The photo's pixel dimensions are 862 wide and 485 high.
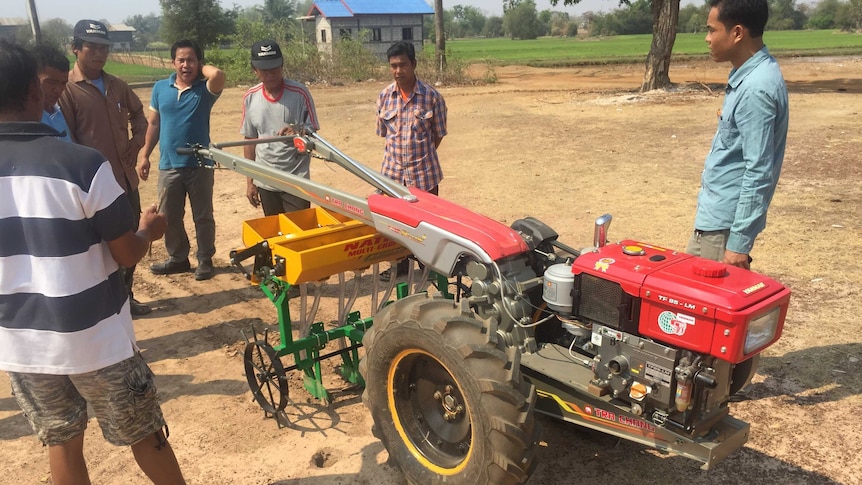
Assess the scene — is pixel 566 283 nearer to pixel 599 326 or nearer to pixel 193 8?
pixel 599 326

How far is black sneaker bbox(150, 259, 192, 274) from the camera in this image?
6469 mm

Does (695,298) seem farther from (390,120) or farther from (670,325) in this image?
(390,120)

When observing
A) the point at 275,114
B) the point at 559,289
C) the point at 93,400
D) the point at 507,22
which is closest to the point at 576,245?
the point at 275,114

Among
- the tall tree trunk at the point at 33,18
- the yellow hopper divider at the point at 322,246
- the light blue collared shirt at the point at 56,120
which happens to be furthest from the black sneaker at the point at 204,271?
the tall tree trunk at the point at 33,18

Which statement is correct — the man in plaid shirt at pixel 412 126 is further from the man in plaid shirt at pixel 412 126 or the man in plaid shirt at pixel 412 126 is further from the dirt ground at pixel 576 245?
the dirt ground at pixel 576 245

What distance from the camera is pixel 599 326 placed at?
113 inches

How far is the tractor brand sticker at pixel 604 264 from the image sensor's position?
111 inches

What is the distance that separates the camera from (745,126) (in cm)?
321

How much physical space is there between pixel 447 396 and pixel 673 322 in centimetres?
112

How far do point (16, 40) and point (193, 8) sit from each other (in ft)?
160

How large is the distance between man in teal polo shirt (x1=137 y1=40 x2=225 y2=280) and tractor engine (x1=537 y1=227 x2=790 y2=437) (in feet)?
13.6

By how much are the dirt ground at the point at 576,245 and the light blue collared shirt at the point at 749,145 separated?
124cm

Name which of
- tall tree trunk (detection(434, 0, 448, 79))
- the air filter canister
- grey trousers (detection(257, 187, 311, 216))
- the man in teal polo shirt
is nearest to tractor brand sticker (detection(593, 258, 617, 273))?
the air filter canister

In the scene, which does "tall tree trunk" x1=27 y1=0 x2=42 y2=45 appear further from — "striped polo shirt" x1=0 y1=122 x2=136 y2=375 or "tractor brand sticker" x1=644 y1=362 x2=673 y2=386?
"tractor brand sticker" x1=644 y1=362 x2=673 y2=386
